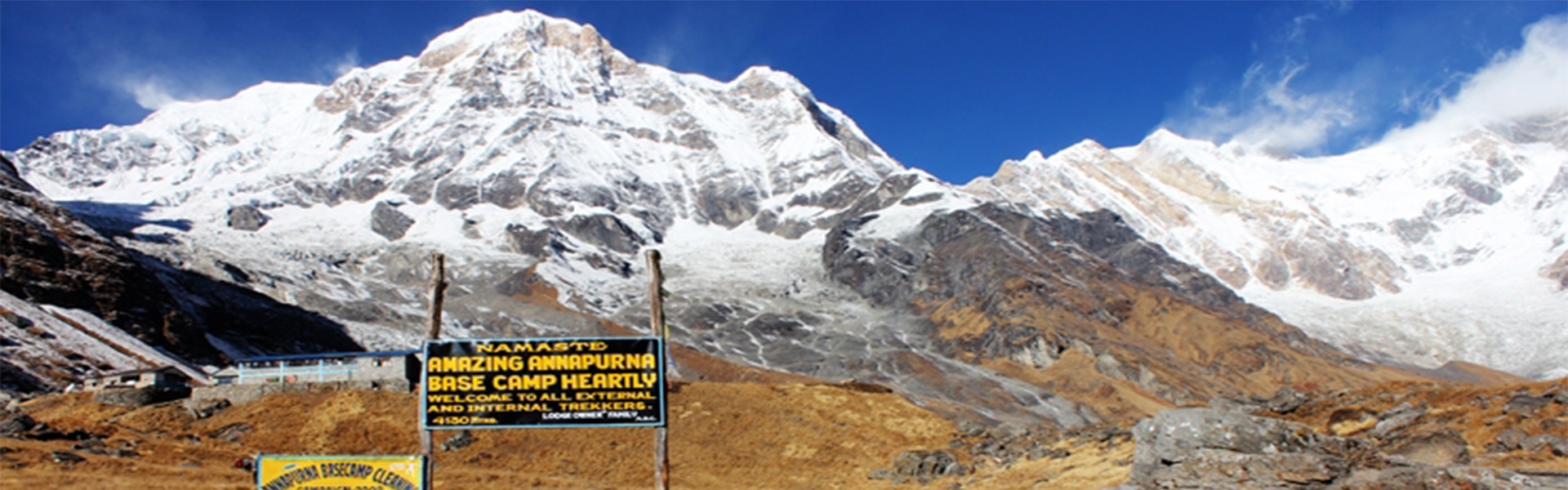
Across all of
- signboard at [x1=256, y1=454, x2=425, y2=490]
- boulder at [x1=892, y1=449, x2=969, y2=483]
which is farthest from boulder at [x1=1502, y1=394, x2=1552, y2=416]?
signboard at [x1=256, y1=454, x2=425, y2=490]

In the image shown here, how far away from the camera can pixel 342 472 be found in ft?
78.8

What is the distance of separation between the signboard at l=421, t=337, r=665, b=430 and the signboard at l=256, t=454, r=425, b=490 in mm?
1208

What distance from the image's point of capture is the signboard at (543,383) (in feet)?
79.1

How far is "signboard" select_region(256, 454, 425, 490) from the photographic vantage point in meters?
24.0

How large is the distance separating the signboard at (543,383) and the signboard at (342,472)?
47.5 inches

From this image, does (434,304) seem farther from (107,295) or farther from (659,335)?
(107,295)

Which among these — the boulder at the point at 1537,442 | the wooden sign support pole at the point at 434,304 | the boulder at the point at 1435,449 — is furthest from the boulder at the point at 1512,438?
the wooden sign support pole at the point at 434,304

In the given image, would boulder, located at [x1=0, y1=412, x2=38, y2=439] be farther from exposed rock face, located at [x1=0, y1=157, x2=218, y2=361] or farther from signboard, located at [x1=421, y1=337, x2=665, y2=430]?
exposed rock face, located at [x1=0, y1=157, x2=218, y2=361]

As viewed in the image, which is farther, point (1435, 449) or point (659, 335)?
point (1435, 449)

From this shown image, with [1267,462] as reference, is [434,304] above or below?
above

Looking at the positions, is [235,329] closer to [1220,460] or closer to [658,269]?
[658,269]

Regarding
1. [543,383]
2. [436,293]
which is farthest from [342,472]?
[543,383]

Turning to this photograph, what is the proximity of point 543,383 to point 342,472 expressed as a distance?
214 inches

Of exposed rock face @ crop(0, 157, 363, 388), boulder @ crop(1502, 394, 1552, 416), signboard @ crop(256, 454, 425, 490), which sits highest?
exposed rock face @ crop(0, 157, 363, 388)
